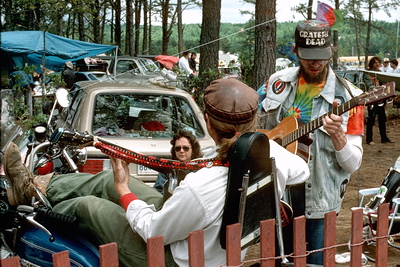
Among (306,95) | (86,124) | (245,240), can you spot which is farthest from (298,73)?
(86,124)

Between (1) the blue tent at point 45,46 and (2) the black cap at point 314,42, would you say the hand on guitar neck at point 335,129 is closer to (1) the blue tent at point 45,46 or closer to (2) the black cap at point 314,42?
(2) the black cap at point 314,42

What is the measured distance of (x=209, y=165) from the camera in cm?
227

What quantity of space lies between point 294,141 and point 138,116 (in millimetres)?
2827

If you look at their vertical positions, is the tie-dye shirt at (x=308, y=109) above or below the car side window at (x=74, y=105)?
above

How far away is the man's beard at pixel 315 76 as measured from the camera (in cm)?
344

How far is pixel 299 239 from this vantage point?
8.64 feet

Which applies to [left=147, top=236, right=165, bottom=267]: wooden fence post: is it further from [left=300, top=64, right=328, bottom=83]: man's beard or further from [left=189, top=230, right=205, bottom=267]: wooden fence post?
[left=300, top=64, right=328, bottom=83]: man's beard

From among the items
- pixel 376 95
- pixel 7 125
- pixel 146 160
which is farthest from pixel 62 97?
pixel 376 95

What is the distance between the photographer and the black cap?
3.36 m

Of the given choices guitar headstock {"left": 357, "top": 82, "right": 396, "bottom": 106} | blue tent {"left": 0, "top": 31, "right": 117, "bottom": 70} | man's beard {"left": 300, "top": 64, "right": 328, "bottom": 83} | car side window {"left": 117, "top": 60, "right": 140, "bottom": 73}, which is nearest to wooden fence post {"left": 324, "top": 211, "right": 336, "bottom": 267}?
guitar headstock {"left": 357, "top": 82, "right": 396, "bottom": 106}

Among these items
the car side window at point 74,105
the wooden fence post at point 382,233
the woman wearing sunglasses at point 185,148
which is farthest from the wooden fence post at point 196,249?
the car side window at point 74,105

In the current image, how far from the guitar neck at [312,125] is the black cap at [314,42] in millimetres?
342

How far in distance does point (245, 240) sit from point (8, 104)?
Result: 2.38 meters

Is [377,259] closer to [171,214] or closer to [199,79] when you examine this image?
[171,214]
